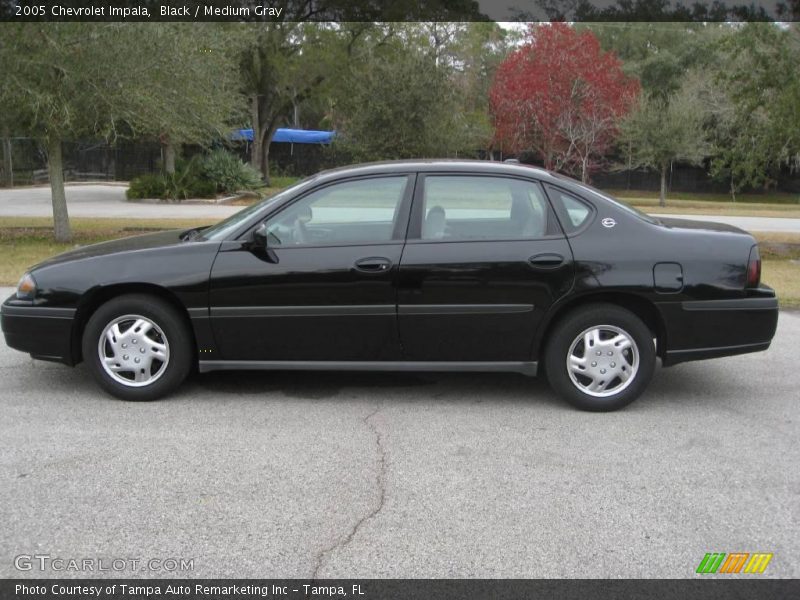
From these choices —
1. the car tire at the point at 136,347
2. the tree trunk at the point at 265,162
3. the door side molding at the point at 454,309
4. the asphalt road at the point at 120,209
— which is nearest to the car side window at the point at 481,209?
the door side molding at the point at 454,309

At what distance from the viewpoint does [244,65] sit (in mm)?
35500

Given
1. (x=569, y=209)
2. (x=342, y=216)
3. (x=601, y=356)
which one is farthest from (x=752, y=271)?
→ (x=342, y=216)

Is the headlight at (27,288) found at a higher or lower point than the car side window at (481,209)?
lower

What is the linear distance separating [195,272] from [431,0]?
101 ft

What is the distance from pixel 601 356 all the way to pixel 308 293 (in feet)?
6.43

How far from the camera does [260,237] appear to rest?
17.4 ft

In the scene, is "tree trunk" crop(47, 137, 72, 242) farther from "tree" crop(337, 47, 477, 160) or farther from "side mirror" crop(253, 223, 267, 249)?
"tree" crop(337, 47, 477, 160)

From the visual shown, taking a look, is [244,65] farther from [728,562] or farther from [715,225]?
[728,562]

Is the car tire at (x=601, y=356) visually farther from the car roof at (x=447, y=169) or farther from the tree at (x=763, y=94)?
the tree at (x=763, y=94)

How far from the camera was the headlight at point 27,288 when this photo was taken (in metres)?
5.51

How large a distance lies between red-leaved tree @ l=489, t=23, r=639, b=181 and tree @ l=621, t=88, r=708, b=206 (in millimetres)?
1692

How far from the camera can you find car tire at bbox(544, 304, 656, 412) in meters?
5.29

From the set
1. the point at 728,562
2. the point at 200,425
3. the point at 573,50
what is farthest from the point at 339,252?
the point at 573,50
